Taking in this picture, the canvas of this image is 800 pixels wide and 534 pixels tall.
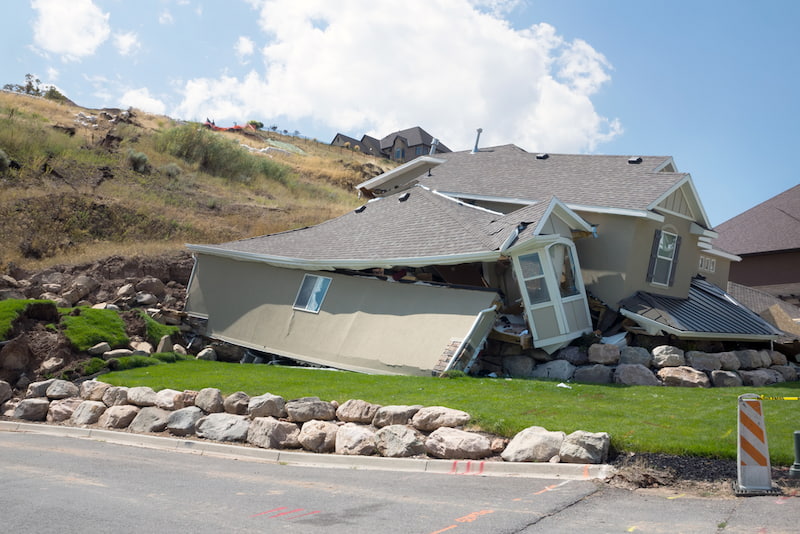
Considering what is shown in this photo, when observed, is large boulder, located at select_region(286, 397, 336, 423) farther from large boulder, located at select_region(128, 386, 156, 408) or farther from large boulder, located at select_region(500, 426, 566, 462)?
large boulder, located at select_region(128, 386, 156, 408)

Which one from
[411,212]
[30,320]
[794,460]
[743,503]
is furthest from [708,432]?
[30,320]

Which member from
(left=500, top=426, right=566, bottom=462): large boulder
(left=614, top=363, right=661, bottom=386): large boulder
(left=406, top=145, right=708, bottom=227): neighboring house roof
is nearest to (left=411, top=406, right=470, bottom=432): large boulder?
(left=500, top=426, right=566, bottom=462): large boulder

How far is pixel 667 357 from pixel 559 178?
7.84 m

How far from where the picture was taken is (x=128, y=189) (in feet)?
106

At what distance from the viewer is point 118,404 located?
13.2m

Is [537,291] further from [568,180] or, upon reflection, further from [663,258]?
[568,180]

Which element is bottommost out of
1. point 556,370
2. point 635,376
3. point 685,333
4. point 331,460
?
point 331,460

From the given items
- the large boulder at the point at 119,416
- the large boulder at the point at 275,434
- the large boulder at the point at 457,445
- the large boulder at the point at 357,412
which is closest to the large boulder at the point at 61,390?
the large boulder at the point at 119,416

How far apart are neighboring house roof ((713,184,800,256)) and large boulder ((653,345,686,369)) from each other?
17.3m

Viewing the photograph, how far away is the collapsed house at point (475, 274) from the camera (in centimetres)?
1563

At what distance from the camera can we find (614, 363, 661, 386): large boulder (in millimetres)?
14453

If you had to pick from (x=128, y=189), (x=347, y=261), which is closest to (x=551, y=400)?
(x=347, y=261)

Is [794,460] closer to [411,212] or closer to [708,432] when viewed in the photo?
[708,432]

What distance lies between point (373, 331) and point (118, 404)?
19.4ft
